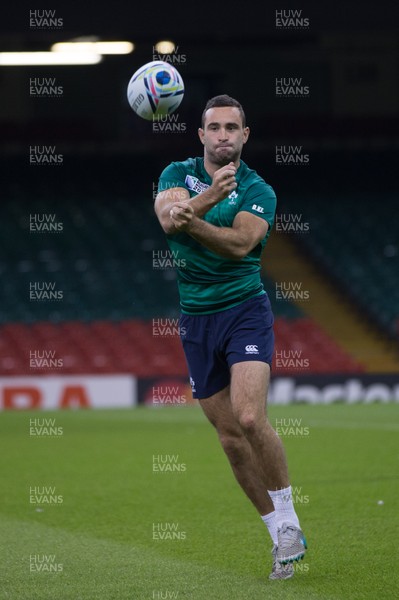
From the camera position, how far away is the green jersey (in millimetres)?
6364

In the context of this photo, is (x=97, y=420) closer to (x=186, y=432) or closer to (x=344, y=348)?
(x=186, y=432)

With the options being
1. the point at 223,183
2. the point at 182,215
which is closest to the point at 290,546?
the point at 182,215

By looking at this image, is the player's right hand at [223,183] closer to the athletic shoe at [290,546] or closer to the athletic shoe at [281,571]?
the athletic shoe at [290,546]

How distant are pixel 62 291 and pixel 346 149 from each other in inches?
398

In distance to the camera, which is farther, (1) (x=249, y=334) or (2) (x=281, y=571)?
(1) (x=249, y=334)

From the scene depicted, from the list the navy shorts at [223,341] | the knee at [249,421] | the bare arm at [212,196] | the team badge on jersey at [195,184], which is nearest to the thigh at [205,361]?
the navy shorts at [223,341]

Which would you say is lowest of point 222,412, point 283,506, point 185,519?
point 185,519

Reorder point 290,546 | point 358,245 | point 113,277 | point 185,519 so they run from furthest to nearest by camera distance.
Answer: point 358,245 → point 113,277 → point 185,519 → point 290,546

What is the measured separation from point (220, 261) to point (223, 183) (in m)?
0.58

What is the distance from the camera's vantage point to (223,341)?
20.7ft

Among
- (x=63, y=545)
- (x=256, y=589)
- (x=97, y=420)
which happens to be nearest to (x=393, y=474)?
(x=63, y=545)

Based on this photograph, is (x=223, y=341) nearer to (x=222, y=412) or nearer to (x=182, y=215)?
(x=222, y=412)

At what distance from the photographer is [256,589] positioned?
571 cm

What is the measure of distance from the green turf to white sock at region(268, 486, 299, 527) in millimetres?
318
